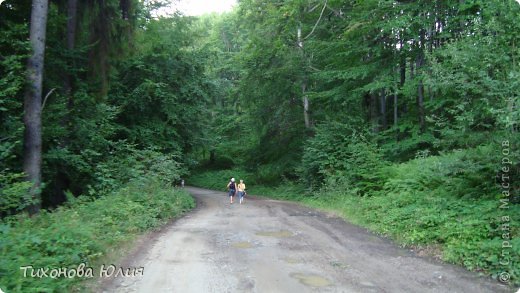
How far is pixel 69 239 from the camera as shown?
664 cm

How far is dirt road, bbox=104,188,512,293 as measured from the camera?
6180 mm

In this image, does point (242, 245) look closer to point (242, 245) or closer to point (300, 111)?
point (242, 245)

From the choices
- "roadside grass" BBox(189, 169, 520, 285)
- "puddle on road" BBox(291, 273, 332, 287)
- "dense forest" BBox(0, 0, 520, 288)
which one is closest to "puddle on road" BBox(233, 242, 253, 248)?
"puddle on road" BBox(291, 273, 332, 287)

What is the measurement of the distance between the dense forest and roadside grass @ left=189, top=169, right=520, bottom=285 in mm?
39

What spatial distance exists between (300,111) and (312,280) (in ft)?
77.6

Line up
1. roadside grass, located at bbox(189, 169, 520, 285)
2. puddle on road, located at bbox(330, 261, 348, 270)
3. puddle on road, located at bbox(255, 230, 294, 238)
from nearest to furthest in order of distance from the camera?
roadside grass, located at bbox(189, 169, 520, 285) < puddle on road, located at bbox(330, 261, 348, 270) < puddle on road, located at bbox(255, 230, 294, 238)

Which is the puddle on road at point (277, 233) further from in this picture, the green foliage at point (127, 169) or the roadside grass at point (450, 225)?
the green foliage at point (127, 169)

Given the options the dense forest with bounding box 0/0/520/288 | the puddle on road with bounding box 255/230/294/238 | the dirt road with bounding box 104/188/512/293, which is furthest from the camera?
the puddle on road with bounding box 255/230/294/238

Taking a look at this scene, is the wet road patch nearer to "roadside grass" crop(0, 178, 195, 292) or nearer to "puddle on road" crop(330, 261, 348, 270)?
"puddle on road" crop(330, 261, 348, 270)

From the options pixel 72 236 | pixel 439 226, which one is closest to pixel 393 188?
pixel 439 226

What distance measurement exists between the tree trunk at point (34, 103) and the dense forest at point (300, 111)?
0.12 feet

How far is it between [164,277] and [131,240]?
3251 mm

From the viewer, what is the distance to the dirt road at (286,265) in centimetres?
618

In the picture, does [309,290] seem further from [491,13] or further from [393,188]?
[393,188]
